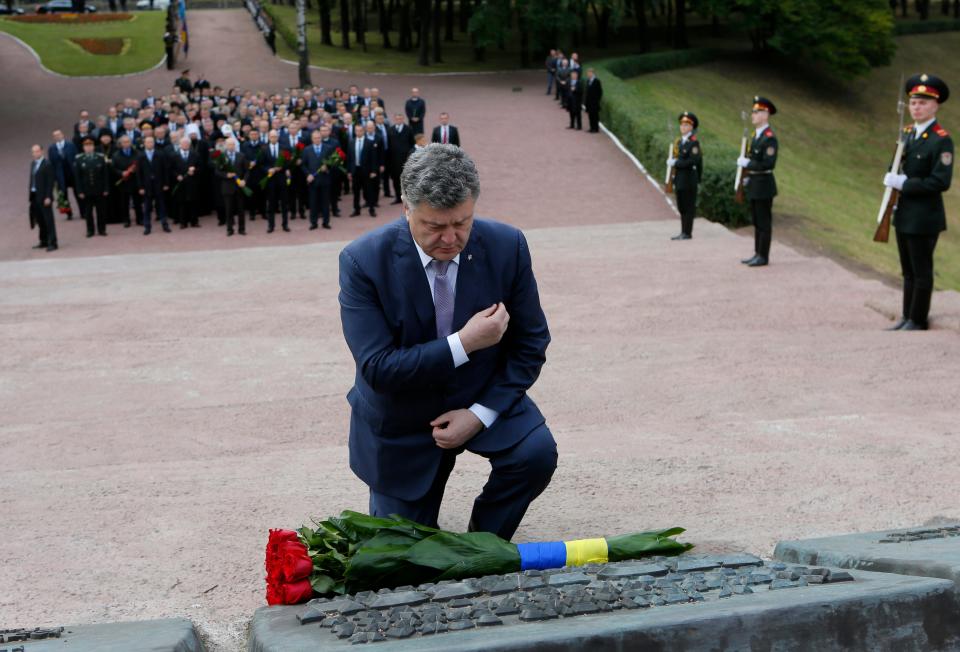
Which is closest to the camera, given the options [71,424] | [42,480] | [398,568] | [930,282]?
[398,568]

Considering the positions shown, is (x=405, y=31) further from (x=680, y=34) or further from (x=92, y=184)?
(x=92, y=184)

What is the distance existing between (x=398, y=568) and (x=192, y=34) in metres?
55.7

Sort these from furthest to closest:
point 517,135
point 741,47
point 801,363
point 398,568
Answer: point 741,47 → point 517,135 → point 801,363 → point 398,568

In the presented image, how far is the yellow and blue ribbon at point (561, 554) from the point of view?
460 centimetres

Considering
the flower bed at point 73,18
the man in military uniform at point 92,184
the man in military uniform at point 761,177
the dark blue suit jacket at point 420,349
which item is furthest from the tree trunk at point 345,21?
the dark blue suit jacket at point 420,349

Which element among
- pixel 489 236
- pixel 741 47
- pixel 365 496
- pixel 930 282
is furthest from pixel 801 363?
pixel 741 47

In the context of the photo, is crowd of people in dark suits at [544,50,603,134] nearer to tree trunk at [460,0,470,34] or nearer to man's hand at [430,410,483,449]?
tree trunk at [460,0,470,34]

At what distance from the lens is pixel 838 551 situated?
4465 mm

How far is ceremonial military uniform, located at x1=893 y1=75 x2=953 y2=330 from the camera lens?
419 inches

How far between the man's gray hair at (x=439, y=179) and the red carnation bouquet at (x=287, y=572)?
1.32 meters

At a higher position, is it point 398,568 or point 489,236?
point 489,236

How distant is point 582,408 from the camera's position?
8.46 metres

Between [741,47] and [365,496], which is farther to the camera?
[741,47]

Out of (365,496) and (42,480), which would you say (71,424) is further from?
(365,496)
